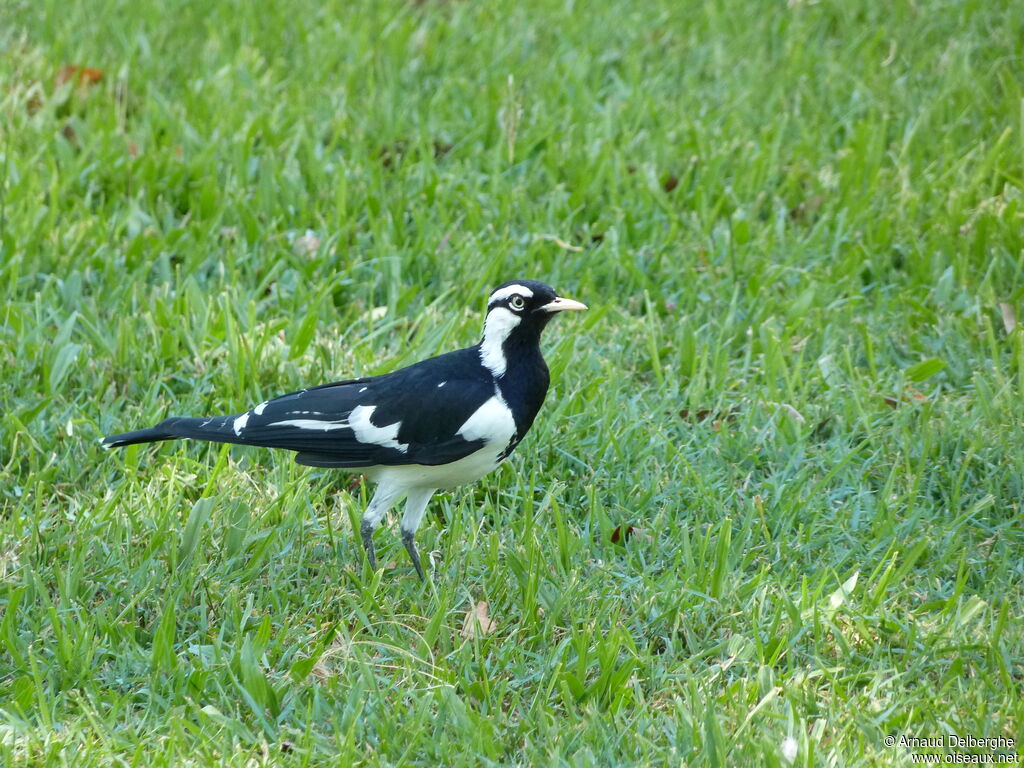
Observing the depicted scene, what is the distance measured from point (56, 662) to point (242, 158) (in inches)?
121

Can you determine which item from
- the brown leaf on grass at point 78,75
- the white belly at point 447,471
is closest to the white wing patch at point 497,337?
the white belly at point 447,471

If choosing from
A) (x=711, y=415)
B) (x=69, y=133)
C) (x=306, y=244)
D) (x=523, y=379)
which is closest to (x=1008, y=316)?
(x=711, y=415)

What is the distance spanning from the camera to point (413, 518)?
3.79 m

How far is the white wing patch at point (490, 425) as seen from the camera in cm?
356

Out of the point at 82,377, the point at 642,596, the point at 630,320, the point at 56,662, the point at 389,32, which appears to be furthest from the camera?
the point at 389,32

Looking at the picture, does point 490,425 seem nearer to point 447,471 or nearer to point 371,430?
point 447,471

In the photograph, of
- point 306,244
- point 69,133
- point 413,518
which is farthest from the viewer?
point 69,133

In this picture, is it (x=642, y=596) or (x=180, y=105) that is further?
(x=180, y=105)

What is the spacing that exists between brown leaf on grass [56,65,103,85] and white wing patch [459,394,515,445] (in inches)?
144

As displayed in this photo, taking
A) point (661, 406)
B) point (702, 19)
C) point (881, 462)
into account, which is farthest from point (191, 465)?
point (702, 19)

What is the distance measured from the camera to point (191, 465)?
13.3 ft

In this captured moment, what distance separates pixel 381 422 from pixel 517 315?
527mm

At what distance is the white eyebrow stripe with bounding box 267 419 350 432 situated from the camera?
12.1 ft

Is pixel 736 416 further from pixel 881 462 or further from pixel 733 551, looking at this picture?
pixel 733 551
